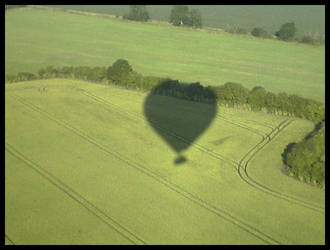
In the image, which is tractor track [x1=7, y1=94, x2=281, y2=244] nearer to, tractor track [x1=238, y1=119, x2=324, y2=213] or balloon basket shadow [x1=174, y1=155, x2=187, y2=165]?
balloon basket shadow [x1=174, y1=155, x2=187, y2=165]

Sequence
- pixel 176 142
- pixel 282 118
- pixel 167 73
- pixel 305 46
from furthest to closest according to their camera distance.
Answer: pixel 305 46 → pixel 167 73 → pixel 282 118 → pixel 176 142

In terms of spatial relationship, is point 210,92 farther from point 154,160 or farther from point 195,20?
point 195,20

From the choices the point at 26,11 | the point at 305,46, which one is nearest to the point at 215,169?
the point at 305,46

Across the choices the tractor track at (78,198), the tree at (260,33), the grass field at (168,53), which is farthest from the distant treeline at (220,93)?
the tree at (260,33)

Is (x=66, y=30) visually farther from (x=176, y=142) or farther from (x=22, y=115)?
(x=176, y=142)
